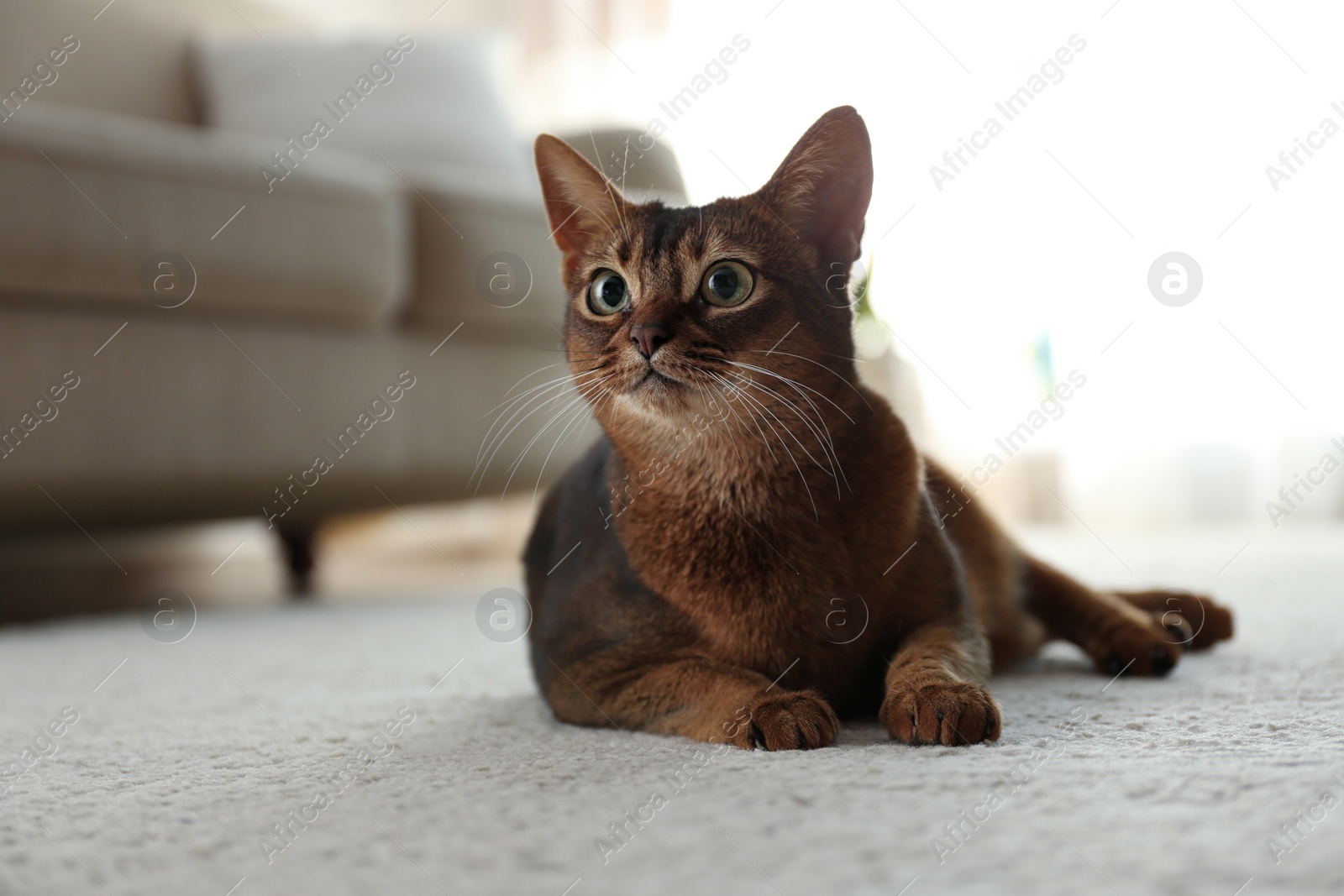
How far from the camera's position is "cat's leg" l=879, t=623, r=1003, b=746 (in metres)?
0.93

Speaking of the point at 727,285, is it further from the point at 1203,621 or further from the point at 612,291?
the point at 1203,621

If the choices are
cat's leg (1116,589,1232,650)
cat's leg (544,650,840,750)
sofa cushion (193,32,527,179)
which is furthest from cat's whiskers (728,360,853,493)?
sofa cushion (193,32,527,179)

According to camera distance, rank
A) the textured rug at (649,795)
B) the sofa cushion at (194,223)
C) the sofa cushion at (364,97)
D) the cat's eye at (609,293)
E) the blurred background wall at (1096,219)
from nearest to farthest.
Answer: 1. the textured rug at (649,795)
2. the cat's eye at (609,293)
3. the sofa cushion at (194,223)
4. the sofa cushion at (364,97)
5. the blurred background wall at (1096,219)

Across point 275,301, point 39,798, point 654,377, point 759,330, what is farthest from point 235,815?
point 275,301

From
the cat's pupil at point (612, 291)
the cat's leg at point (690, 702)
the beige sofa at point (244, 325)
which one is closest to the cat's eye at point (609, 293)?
the cat's pupil at point (612, 291)

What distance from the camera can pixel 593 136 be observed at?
2715 mm

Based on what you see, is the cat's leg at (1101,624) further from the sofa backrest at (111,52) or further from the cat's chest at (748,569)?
the sofa backrest at (111,52)

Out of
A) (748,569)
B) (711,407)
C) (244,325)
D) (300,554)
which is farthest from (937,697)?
(300,554)

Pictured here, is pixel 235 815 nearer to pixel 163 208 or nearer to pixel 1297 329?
pixel 163 208

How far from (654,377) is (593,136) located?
70.8 inches

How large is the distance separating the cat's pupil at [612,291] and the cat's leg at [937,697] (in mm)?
472

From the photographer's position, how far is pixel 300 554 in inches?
113

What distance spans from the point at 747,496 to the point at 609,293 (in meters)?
0.27

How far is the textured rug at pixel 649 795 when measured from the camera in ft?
2.12
